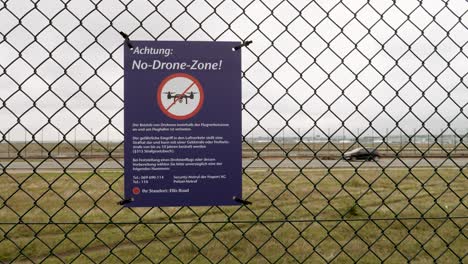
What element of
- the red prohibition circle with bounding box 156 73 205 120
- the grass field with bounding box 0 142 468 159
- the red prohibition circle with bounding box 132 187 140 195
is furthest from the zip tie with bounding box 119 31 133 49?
the red prohibition circle with bounding box 132 187 140 195

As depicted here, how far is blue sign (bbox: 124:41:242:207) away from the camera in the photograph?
6.25ft

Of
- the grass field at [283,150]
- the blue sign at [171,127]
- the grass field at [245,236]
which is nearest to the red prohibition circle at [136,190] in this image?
the blue sign at [171,127]

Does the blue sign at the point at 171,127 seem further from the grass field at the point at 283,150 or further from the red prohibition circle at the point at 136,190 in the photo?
the grass field at the point at 283,150

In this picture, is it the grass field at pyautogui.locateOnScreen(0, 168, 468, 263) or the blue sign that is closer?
the blue sign

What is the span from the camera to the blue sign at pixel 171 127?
6.25ft

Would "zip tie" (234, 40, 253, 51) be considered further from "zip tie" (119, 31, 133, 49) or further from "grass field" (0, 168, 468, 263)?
"grass field" (0, 168, 468, 263)

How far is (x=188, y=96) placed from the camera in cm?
193

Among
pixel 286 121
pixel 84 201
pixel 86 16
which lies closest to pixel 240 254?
pixel 286 121

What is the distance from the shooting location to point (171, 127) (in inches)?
75.1

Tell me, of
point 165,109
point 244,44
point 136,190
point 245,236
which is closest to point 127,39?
point 165,109

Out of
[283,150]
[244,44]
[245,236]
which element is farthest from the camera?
[245,236]

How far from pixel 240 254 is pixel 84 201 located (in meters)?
9.07

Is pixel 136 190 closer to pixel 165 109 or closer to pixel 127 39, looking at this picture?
pixel 165 109

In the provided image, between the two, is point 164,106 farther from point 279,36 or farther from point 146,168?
point 279,36
